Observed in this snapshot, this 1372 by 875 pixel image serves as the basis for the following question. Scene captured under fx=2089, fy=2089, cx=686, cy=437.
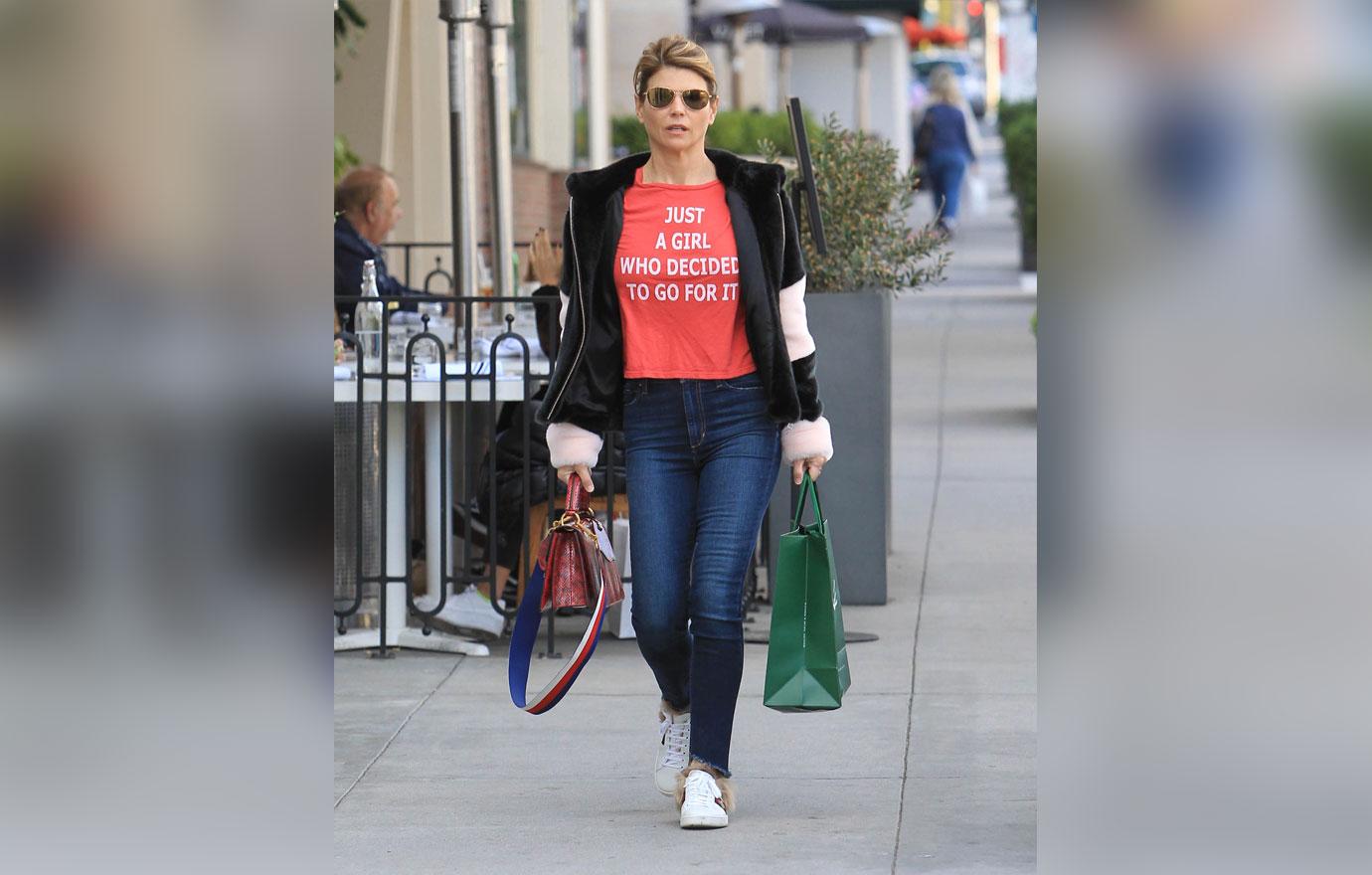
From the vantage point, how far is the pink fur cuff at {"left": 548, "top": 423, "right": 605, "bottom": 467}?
483 centimetres

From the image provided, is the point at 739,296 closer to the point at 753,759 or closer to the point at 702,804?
the point at 702,804

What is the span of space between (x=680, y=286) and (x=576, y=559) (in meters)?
0.68

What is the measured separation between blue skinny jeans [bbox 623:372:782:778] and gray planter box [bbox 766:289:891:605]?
2.38 meters

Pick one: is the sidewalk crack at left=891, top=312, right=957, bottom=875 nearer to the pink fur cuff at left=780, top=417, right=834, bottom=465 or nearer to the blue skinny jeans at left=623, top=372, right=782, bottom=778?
the blue skinny jeans at left=623, top=372, right=782, bottom=778

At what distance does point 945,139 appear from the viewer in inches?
983

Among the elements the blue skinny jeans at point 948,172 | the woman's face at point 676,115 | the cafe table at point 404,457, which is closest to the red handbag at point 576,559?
the woman's face at point 676,115

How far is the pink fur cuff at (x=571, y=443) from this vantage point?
15.8 ft

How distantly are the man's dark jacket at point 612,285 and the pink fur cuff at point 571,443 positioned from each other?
49 millimetres

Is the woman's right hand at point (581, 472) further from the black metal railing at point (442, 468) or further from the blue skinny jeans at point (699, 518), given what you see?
the black metal railing at point (442, 468)

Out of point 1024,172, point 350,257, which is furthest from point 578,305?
point 1024,172

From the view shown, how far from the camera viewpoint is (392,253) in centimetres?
1266
